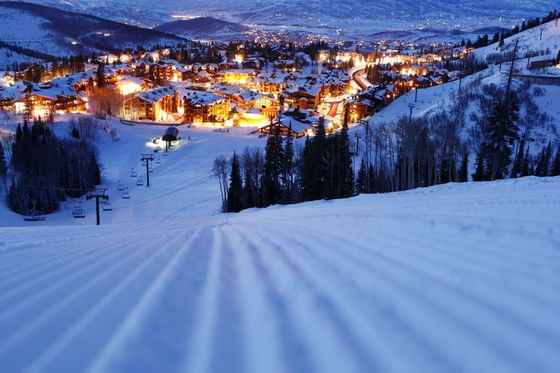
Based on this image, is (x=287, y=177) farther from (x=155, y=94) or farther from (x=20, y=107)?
(x=20, y=107)

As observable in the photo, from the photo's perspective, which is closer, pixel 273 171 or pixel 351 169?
pixel 351 169

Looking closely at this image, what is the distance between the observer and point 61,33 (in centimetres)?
16450

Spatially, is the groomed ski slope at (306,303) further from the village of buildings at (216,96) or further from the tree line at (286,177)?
the village of buildings at (216,96)

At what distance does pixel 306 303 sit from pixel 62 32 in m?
195

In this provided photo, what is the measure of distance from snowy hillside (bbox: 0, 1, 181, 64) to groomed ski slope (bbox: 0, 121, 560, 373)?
159 m

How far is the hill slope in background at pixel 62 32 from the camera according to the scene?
149625 mm

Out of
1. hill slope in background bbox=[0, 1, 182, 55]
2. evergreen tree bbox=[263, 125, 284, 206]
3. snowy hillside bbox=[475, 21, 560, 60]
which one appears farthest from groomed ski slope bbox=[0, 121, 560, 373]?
hill slope in background bbox=[0, 1, 182, 55]

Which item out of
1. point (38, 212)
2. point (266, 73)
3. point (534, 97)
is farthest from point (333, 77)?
point (38, 212)

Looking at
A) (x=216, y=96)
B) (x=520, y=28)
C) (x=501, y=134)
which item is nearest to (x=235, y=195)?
(x=501, y=134)

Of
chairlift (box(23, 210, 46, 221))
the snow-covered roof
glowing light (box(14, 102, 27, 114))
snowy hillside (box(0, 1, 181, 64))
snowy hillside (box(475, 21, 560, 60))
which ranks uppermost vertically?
snowy hillside (box(0, 1, 181, 64))

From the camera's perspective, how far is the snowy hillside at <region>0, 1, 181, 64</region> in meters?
149

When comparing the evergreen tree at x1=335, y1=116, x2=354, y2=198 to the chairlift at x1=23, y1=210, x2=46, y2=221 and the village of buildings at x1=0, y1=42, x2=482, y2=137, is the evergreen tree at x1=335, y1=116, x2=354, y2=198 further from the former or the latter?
the chairlift at x1=23, y1=210, x2=46, y2=221

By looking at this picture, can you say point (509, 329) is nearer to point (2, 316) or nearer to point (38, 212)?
point (2, 316)

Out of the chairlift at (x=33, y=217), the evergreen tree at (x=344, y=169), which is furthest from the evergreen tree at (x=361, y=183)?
the chairlift at (x=33, y=217)
